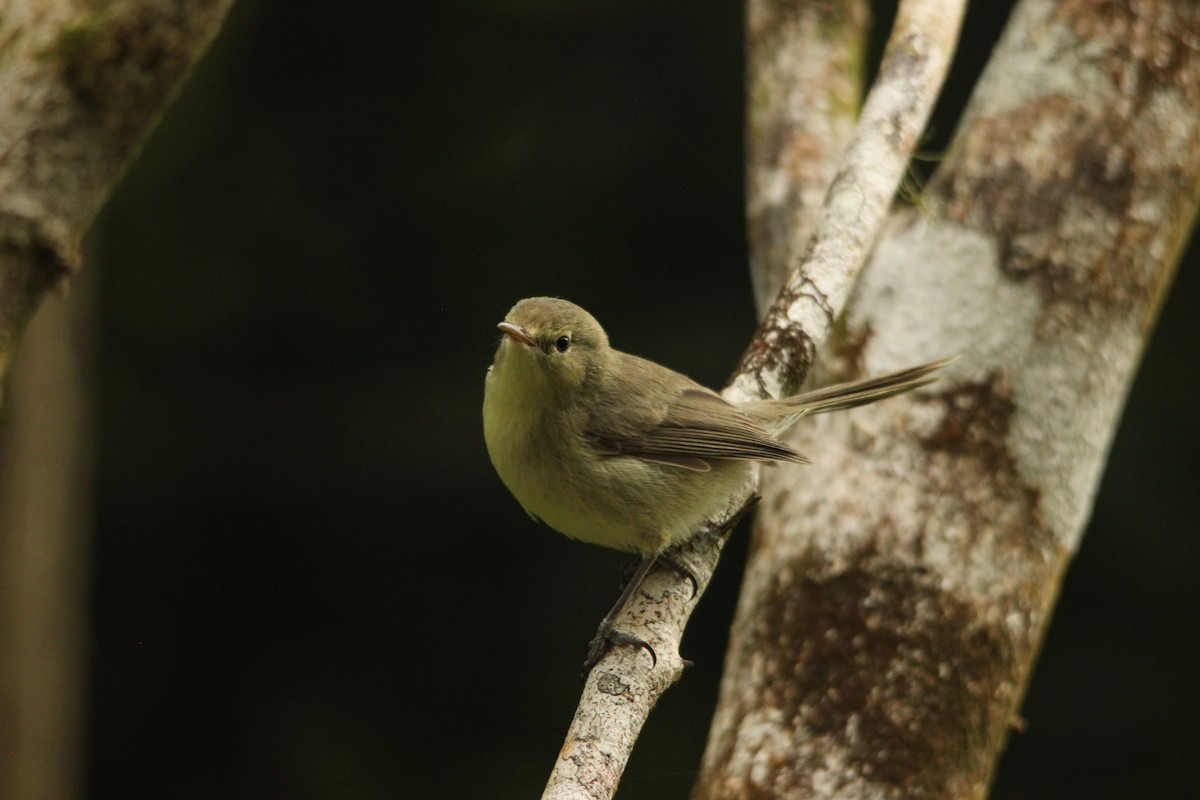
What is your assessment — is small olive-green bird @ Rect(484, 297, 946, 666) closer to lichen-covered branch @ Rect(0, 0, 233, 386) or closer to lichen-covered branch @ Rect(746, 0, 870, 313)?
lichen-covered branch @ Rect(746, 0, 870, 313)

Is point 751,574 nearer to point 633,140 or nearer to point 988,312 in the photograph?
point 988,312

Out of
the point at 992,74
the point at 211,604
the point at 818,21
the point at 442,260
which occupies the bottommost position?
the point at 211,604

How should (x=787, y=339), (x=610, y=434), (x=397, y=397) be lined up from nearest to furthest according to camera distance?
1. (x=787, y=339)
2. (x=610, y=434)
3. (x=397, y=397)

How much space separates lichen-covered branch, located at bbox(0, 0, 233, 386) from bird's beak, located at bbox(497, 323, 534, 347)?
101 cm

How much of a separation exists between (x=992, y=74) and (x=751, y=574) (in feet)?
5.69

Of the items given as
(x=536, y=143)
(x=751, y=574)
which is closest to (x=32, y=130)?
(x=751, y=574)

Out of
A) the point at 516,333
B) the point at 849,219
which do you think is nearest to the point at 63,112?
the point at 516,333

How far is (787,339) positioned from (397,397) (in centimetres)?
230

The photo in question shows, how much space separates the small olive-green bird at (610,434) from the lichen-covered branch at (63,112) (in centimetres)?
103

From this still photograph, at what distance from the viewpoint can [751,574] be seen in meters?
3.20

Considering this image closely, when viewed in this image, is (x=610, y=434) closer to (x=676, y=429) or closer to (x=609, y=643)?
(x=676, y=429)

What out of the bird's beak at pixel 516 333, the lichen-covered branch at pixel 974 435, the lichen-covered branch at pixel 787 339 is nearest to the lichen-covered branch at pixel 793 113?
the lichen-covered branch at pixel 974 435

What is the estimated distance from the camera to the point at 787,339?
294 cm

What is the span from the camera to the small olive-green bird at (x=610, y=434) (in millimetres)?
2953
